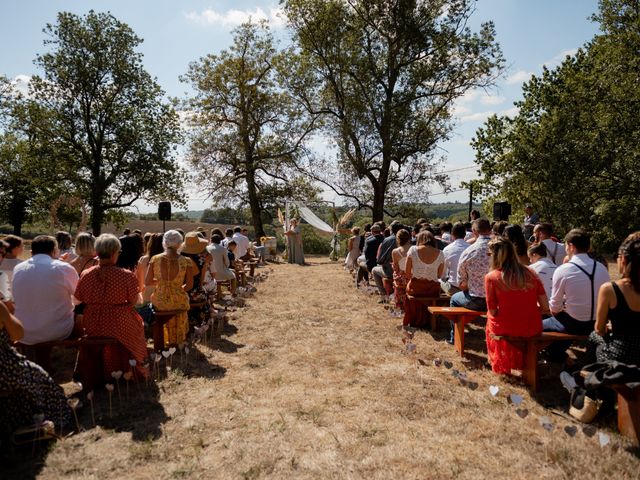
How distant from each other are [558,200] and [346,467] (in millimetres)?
17228

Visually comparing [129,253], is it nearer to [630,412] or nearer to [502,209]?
[630,412]

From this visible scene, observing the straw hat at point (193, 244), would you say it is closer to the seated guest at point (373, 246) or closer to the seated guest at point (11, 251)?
the seated guest at point (11, 251)

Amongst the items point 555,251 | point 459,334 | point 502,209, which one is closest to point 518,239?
point 459,334

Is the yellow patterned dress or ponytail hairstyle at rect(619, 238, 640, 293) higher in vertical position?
ponytail hairstyle at rect(619, 238, 640, 293)

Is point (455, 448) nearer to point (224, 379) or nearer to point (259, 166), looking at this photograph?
point (224, 379)

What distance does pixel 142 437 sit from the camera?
337 centimetres

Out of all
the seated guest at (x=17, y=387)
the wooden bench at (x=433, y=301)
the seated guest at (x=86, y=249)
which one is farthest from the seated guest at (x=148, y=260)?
the wooden bench at (x=433, y=301)

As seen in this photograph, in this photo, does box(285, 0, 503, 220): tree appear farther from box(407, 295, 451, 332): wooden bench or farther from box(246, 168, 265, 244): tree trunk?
box(407, 295, 451, 332): wooden bench

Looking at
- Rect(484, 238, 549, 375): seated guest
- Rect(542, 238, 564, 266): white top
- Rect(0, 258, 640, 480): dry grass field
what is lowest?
Rect(0, 258, 640, 480): dry grass field

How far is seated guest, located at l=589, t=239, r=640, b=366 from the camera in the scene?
3279 mm

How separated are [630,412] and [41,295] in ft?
16.2

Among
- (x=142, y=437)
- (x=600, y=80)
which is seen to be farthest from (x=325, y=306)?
(x=600, y=80)

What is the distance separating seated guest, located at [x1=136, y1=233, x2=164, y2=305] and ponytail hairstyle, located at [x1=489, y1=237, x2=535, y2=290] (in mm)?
3915

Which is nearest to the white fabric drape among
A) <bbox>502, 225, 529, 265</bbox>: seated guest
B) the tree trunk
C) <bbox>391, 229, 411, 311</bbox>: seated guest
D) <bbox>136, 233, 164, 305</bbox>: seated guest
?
the tree trunk
